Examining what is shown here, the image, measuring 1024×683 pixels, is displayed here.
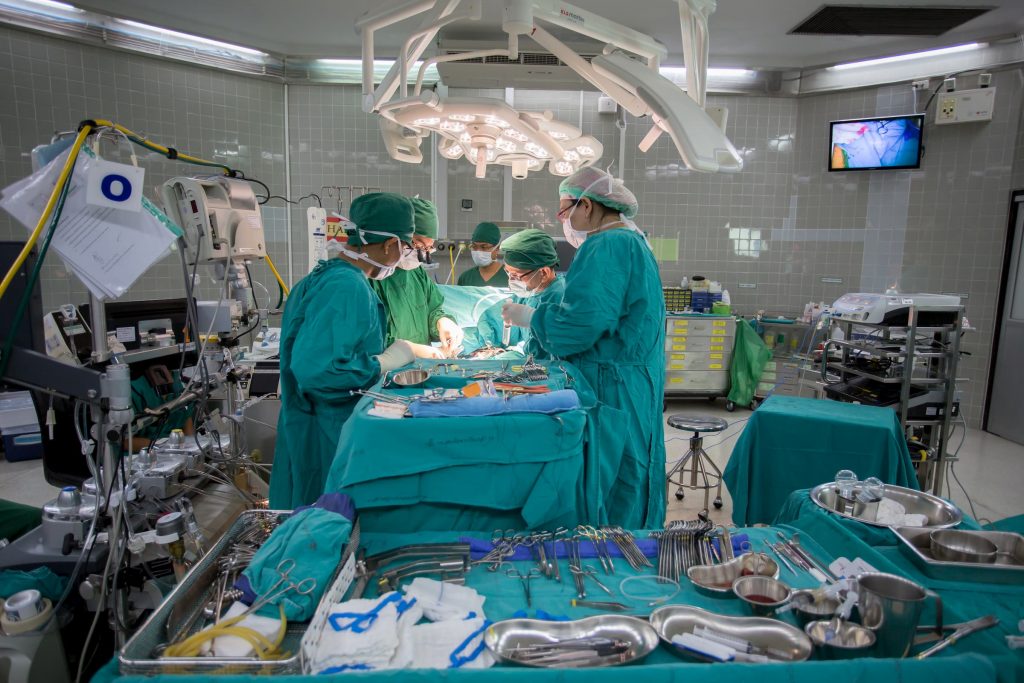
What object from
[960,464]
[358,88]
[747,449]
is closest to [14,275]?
[747,449]

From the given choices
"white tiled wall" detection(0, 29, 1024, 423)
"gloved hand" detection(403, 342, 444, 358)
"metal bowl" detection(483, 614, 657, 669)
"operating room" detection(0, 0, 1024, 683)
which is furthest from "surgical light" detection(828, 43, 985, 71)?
"metal bowl" detection(483, 614, 657, 669)

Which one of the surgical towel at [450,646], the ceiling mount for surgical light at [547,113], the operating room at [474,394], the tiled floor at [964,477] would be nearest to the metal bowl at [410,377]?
the operating room at [474,394]

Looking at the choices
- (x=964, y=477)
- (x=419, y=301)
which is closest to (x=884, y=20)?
(x=964, y=477)

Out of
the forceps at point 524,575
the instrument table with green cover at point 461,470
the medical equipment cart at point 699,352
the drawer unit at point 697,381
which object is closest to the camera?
the forceps at point 524,575

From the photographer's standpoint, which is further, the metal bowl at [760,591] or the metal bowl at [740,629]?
the metal bowl at [760,591]

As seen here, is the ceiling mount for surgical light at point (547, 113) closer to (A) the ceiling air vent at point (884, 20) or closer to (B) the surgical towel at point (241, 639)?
(B) the surgical towel at point (241, 639)

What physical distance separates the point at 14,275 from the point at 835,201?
7144mm

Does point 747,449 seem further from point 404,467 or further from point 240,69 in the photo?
point 240,69

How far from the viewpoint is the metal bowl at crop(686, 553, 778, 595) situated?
4.85 feet

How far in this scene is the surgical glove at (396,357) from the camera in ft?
8.28

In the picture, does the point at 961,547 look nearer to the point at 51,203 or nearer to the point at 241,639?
the point at 241,639

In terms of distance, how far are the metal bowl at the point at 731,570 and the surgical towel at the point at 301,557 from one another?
88cm

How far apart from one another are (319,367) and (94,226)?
0.85 m

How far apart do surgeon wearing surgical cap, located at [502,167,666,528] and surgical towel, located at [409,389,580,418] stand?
0.58 m
